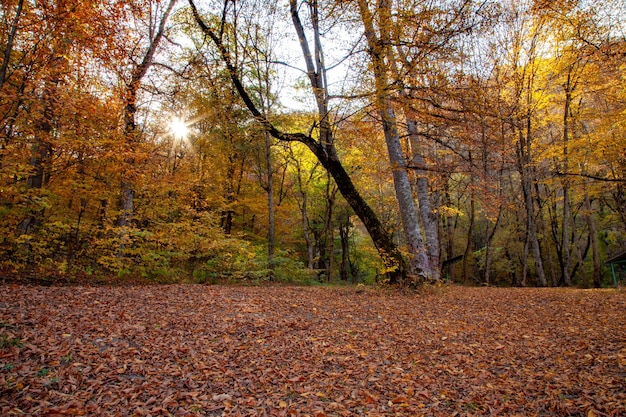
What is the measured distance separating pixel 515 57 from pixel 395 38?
1099 centimetres

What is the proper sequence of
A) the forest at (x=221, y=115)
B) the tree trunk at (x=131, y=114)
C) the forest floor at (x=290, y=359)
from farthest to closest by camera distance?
the tree trunk at (x=131, y=114) < the forest at (x=221, y=115) < the forest floor at (x=290, y=359)

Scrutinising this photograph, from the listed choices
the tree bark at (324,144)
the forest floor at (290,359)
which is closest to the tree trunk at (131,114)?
the tree bark at (324,144)

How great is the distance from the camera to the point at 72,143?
6383 millimetres

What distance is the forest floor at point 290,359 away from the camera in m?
2.87

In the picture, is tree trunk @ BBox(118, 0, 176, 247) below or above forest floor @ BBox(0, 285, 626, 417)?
above

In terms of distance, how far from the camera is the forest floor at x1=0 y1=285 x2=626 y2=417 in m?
2.87

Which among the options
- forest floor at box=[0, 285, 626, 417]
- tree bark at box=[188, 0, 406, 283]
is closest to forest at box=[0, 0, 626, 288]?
tree bark at box=[188, 0, 406, 283]

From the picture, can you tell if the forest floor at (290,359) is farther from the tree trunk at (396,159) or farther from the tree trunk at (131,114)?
the tree trunk at (131,114)

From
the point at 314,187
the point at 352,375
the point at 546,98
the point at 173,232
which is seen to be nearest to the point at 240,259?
the point at 173,232

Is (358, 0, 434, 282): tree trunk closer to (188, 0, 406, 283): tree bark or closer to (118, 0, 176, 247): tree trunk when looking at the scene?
(188, 0, 406, 283): tree bark

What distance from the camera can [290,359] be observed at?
3.85 metres

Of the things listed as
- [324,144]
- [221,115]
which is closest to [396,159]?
[324,144]

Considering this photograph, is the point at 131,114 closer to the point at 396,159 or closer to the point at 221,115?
the point at 221,115

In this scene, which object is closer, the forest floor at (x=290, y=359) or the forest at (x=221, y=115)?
the forest floor at (x=290, y=359)
